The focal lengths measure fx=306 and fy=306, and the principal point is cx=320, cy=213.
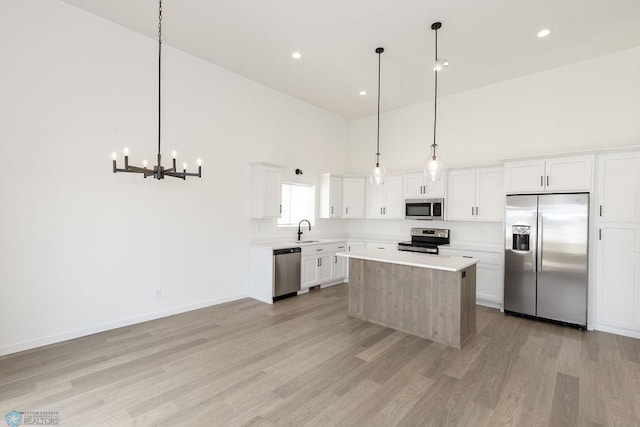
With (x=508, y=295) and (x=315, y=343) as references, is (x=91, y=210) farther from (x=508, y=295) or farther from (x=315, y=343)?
(x=508, y=295)

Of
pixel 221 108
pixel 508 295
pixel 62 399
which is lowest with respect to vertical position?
pixel 62 399

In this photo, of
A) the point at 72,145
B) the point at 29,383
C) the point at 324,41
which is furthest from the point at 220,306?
the point at 324,41

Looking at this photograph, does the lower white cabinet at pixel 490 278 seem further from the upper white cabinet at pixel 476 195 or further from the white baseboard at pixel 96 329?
the white baseboard at pixel 96 329

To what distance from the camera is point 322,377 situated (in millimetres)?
2807

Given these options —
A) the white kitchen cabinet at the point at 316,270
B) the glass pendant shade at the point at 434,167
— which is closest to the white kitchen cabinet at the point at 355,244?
the white kitchen cabinet at the point at 316,270

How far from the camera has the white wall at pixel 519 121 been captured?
427cm

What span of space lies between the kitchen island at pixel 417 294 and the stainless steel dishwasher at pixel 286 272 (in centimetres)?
127

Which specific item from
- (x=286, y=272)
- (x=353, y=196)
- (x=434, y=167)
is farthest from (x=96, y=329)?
(x=353, y=196)

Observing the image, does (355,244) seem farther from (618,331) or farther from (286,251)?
(618,331)

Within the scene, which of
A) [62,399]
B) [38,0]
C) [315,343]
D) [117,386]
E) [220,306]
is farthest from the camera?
[220,306]

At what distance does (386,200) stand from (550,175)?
2829 millimetres

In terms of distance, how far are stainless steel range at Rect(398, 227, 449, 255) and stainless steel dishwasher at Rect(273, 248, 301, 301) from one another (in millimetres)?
2027

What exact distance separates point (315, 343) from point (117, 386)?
1.90m

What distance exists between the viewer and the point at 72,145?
347cm
